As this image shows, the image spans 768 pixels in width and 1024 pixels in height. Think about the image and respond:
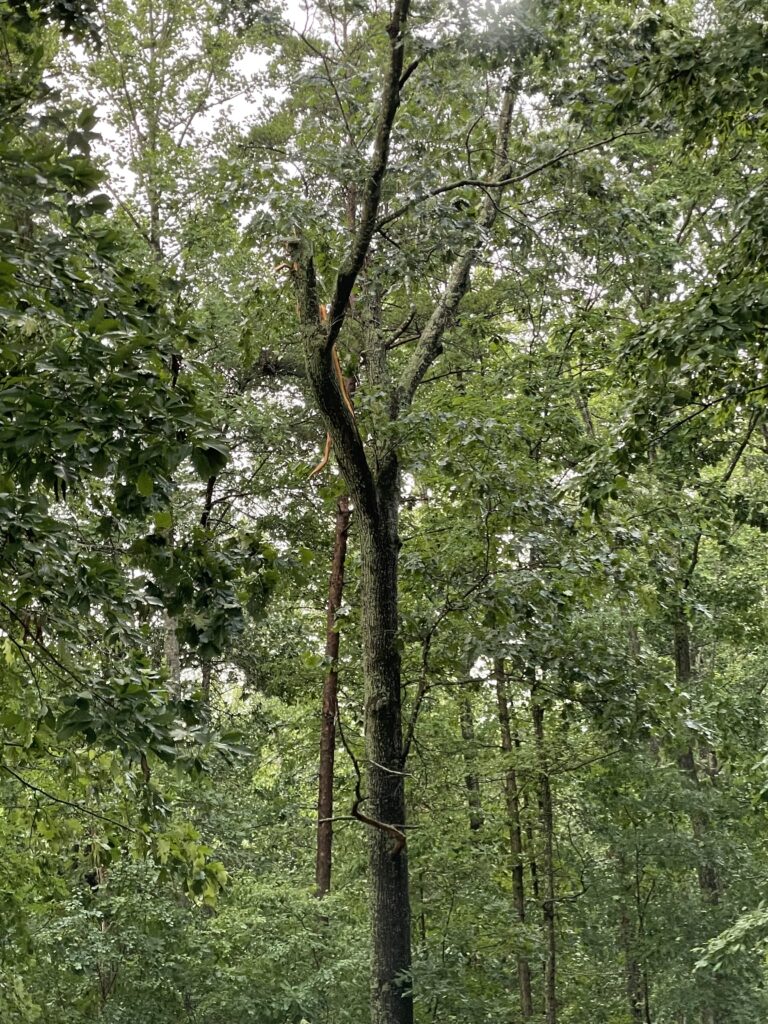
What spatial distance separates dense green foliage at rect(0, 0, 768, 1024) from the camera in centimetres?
287

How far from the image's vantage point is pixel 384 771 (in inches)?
215

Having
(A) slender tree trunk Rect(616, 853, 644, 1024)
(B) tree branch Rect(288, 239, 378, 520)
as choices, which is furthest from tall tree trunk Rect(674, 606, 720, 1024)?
(B) tree branch Rect(288, 239, 378, 520)

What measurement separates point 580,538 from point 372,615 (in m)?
1.58

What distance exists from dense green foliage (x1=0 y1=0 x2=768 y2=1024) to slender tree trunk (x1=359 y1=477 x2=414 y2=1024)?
17 cm

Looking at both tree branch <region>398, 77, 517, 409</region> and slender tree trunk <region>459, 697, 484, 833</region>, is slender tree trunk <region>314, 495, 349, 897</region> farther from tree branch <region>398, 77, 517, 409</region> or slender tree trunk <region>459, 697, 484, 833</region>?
tree branch <region>398, 77, 517, 409</region>

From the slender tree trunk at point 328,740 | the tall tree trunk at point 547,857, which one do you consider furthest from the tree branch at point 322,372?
the slender tree trunk at point 328,740

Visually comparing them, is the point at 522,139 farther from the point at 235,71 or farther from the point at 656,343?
the point at 235,71

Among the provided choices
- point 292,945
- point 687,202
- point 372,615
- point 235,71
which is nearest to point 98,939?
point 292,945

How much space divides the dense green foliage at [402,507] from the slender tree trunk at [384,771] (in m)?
0.17

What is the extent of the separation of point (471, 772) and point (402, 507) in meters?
3.18

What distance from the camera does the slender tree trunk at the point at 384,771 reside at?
548 centimetres

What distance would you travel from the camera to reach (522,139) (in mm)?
6520

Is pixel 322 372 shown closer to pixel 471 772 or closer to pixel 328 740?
pixel 471 772

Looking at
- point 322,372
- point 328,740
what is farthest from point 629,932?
point 322,372
